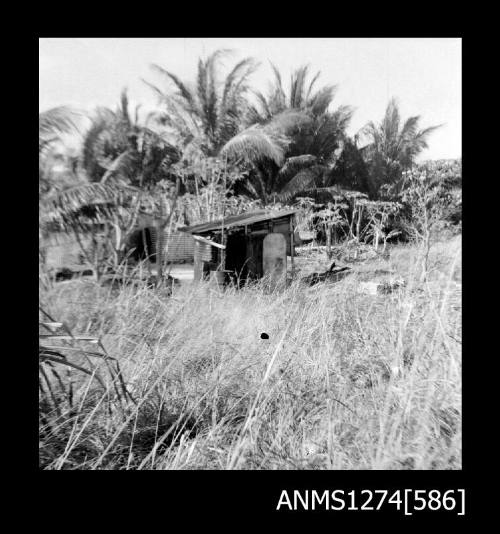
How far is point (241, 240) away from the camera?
278 cm

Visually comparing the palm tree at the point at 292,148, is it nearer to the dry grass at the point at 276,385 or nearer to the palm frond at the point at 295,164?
the palm frond at the point at 295,164

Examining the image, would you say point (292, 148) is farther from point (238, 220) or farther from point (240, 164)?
point (238, 220)

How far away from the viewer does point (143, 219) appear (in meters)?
1.63

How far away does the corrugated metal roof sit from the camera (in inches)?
106

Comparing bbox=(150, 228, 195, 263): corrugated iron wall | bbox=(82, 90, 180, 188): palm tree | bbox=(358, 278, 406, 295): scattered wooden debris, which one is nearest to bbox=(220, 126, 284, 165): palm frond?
bbox=(82, 90, 180, 188): palm tree

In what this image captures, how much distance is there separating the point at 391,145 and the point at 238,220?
3.93ft

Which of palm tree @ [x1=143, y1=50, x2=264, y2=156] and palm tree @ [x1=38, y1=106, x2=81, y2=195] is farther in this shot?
palm tree @ [x1=143, y1=50, x2=264, y2=156]

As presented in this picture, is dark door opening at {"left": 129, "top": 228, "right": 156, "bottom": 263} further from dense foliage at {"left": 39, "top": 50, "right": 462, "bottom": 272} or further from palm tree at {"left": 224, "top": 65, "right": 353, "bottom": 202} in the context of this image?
palm tree at {"left": 224, "top": 65, "right": 353, "bottom": 202}

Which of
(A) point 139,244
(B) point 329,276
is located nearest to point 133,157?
(A) point 139,244

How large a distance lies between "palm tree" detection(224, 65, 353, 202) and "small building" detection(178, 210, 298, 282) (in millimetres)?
271

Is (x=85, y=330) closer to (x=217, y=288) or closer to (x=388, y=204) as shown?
(x=217, y=288)

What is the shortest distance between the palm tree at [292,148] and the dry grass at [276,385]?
1512mm

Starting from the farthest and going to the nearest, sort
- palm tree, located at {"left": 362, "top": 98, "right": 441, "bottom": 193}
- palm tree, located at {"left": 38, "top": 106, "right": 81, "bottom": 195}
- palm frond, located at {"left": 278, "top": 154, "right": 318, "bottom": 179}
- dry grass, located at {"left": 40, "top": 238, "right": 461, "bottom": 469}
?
palm frond, located at {"left": 278, "top": 154, "right": 318, "bottom": 179}
palm tree, located at {"left": 362, "top": 98, "right": 441, "bottom": 193}
palm tree, located at {"left": 38, "top": 106, "right": 81, "bottom": 195}
dry grass, located at {"left": 40, "top": 238, "right": 461, "bottom": 469}
